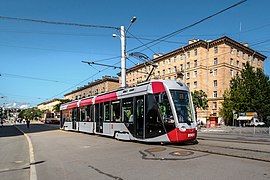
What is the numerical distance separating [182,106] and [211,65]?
55830mm

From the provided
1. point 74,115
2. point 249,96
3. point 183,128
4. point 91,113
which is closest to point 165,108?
point 183,128

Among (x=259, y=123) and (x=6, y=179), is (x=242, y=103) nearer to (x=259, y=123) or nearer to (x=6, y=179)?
(x=259, y=123)

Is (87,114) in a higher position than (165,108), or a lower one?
lower

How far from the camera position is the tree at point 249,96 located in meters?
52.5

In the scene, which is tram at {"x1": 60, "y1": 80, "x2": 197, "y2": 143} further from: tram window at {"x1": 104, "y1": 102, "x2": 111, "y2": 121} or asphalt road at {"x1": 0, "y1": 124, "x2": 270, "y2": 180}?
asphalt road at {"x1": 0, "y1": 124, "x2": 270, "y2": 180}

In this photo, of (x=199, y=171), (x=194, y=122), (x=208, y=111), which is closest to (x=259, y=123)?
(x=208, y=111)

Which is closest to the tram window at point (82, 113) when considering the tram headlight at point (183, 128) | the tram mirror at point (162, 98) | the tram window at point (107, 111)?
the tram window at point (107, 111)

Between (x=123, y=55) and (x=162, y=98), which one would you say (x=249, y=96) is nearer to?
(x=123, y=55)

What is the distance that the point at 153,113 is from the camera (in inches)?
483

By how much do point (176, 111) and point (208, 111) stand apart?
55086mm

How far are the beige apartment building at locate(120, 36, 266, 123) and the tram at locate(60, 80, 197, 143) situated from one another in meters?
45.3

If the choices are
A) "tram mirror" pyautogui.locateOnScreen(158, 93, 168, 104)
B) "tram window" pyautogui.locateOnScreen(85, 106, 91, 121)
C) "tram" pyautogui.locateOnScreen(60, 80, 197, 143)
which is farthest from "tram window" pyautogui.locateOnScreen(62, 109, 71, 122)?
"tram mirror" pyautogui.locateOnScreen(158, 93, 168, 104)

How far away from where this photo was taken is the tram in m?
11.7

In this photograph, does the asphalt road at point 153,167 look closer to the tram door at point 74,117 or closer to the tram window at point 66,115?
the tram door at point 74,117
